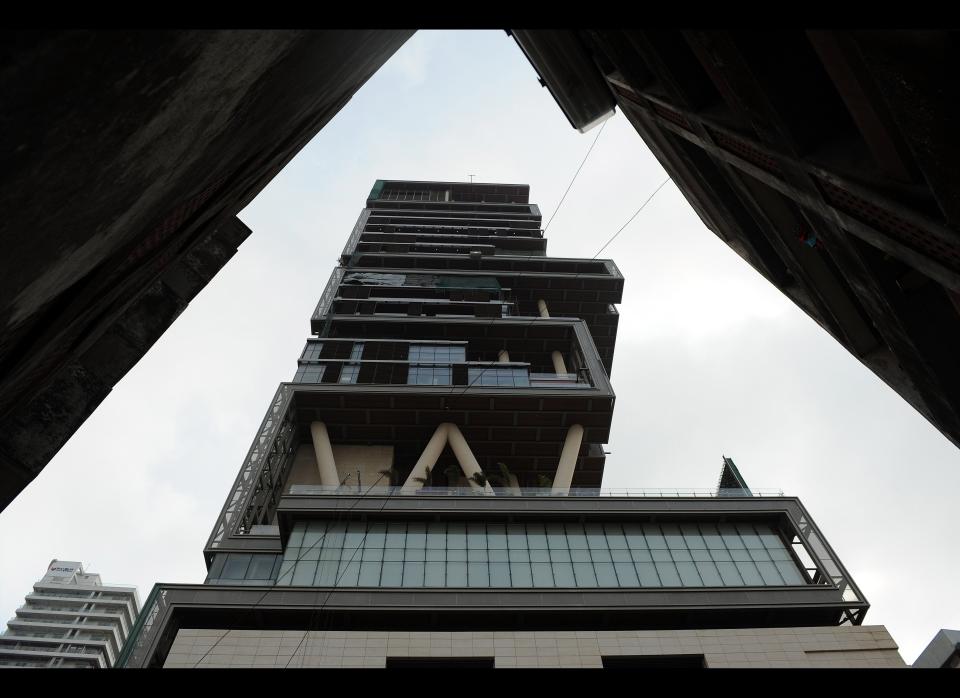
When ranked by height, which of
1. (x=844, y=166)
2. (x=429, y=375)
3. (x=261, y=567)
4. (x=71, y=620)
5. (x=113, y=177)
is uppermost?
(x=71, y=620)

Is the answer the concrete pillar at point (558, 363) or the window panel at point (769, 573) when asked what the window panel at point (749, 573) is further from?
the concrete pillar at point (558, 363)

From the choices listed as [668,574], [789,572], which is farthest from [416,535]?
[789,572]

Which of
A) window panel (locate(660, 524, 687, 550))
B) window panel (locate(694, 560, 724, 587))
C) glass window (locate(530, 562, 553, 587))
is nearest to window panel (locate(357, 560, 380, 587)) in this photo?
glass window (locate(530, 562, 553, 587))

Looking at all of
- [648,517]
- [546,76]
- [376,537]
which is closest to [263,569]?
[376,537]

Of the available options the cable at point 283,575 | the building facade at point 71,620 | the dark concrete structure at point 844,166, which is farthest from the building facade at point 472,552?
the building facade at point 71,620

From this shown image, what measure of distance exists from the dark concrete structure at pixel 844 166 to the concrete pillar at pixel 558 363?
34.5 meters

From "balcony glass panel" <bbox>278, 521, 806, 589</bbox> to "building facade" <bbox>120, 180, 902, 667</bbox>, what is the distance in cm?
7

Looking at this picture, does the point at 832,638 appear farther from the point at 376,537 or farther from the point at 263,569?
the point at 263,569

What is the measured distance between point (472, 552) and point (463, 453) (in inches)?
372

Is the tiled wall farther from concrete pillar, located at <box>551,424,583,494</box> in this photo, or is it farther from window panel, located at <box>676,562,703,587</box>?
concrete pillar, located at <box>551,424,583,494</box>

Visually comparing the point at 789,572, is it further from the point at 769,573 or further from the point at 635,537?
the point at 635,537

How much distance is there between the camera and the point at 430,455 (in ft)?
110

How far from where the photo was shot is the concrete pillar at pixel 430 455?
30906 mm

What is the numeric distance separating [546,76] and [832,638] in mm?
20635
